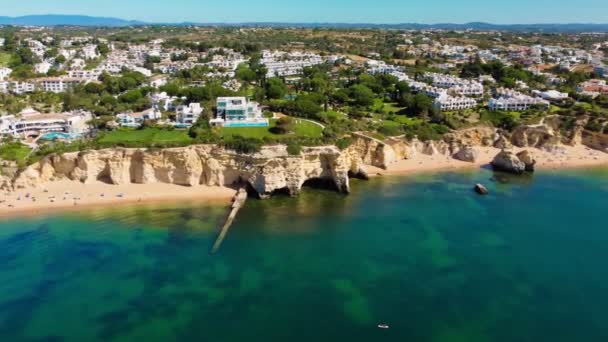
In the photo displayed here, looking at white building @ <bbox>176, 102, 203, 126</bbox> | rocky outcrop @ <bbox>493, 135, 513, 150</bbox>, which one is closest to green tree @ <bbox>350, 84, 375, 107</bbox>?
rocky outcrop @ <bbox>493, 135, 513, 150</bbox>

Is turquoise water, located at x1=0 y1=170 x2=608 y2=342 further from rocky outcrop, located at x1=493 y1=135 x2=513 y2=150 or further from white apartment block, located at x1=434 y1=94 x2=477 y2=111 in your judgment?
white apartment block, located at x1=434 y1=94 x2=477 y2=111

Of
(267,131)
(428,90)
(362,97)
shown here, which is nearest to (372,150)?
(267,131)

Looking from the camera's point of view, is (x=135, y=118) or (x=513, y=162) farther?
(x=135, y=118)

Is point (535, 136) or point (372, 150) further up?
point (535, 136)

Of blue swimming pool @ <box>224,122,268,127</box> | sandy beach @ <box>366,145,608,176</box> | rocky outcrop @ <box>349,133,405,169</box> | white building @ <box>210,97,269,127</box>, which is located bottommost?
sandy beach @ <box>366,145,608,176</box>

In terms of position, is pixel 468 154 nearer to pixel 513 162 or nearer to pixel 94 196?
pixel 513 162

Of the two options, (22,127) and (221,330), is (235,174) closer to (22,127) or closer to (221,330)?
(221,330)
